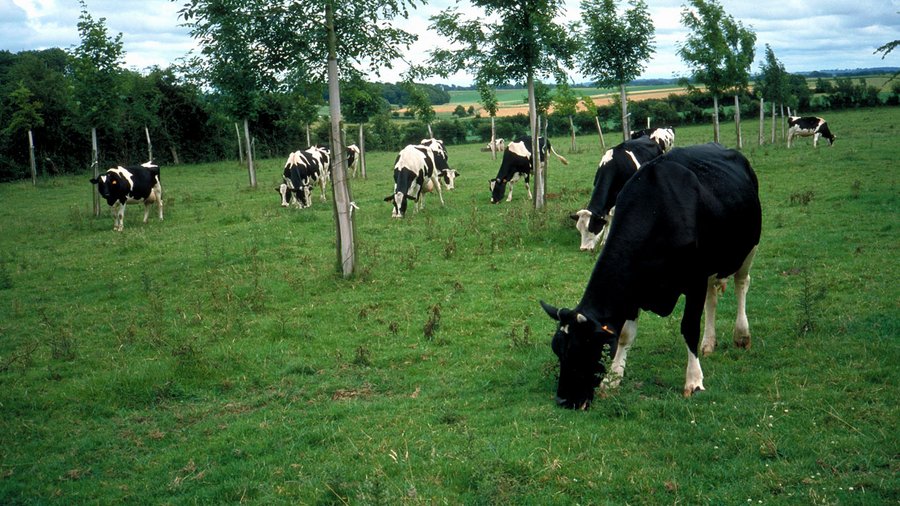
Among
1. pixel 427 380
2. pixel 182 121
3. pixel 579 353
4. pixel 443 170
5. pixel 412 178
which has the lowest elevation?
pixel 427 380

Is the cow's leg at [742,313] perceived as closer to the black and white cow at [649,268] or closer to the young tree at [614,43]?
the black and white cow at [649,268]

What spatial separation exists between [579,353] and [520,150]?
18735mm

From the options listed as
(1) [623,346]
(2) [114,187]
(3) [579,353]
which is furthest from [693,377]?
(2) [114,187]

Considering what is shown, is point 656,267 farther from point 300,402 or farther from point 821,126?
point 821,126

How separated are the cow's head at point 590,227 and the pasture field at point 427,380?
308 millimetres

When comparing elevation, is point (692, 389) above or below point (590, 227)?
below

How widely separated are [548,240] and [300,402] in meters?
9.26

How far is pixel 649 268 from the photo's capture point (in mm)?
7047

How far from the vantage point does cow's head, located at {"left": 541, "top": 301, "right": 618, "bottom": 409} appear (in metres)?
6.71

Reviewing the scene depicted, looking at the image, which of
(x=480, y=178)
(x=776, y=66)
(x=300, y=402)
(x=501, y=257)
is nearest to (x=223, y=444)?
(x=300, y=402)

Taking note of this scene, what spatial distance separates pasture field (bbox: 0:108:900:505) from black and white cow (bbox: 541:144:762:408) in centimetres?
42

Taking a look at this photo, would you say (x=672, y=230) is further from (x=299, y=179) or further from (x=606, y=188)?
(x=299, y=179)

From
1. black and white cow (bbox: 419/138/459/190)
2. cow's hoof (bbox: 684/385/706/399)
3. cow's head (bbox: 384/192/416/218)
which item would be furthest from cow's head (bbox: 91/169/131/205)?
cow's hoof (bbox: 684/385/706/399)

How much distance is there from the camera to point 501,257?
584 inches
